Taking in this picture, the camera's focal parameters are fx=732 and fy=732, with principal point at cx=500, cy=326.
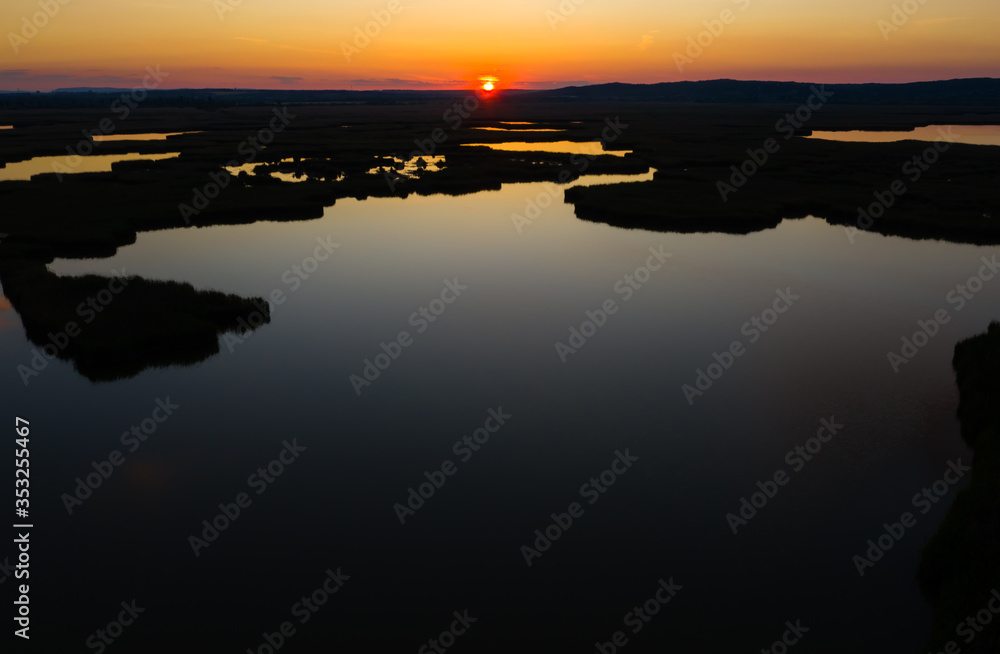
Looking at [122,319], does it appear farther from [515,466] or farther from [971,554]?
[971,554]

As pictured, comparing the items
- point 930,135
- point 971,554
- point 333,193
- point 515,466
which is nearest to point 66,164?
point 333,193

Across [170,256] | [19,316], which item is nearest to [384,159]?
[170,256]

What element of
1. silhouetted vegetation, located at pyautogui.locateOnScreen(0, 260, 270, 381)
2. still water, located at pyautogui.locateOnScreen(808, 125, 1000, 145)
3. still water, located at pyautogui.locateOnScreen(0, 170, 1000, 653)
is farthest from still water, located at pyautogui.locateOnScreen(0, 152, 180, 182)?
still water, located at pyautogui.locateOnScreen(808, 125, 1000, 145)

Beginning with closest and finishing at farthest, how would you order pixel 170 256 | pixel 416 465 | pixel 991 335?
pixel 416 465 < pixel 991 335 < pixel 170 256

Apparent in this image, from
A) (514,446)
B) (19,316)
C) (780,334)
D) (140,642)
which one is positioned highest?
(780,334)

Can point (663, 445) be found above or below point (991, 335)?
below

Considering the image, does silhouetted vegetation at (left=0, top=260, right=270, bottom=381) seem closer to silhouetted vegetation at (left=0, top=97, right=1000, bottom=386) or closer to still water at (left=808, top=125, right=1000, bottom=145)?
silhouetted vegetation at (left=0, top=97, right=1000, bottom=386)

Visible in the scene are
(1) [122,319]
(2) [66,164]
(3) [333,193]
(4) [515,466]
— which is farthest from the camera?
(2) [66,164]

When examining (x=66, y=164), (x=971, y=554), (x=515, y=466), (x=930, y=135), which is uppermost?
(x=930, y=135)

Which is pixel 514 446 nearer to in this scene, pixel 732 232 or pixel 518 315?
pixel 518 315
